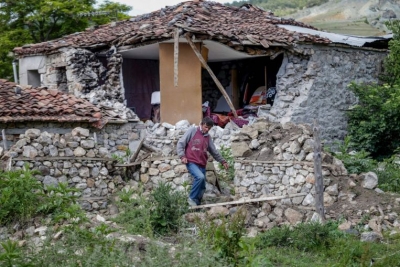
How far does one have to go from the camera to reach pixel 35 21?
2247 cm

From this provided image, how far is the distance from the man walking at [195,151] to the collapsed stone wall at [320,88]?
4.43 m

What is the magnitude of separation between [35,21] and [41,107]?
11352 millimetres

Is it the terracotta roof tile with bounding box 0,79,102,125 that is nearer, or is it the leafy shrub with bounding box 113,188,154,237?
the leafy shrub with bounding box 113,188,154,237

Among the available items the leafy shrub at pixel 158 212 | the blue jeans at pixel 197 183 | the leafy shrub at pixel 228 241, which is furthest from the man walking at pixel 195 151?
the leafy shrub at pixel 228 241

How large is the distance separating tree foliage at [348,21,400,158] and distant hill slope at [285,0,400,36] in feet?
28.2

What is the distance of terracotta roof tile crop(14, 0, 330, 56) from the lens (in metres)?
13.2

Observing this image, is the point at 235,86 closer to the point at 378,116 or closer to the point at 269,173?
the point at 378,116

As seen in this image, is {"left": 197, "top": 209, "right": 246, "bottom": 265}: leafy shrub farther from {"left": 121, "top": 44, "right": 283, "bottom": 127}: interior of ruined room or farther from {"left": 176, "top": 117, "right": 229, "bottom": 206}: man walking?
{"left": 121, "top": 44, "right": 283, "bottom": 127}: interior of ruined room

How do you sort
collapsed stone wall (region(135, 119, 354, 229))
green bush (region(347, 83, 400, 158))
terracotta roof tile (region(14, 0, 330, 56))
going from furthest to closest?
green bush (region(347, 83, 400, 158))
terracotta roof tile (region(14, 0, 330, 56))
collapsed stone wall (region(135, 119, 354, 229))

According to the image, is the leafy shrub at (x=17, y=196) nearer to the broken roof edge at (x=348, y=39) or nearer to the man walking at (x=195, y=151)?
the man walking at (x=195, y=151)

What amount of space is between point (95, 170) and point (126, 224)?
195 cm

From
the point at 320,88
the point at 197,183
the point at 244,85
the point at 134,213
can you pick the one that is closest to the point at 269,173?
the point at 197,183

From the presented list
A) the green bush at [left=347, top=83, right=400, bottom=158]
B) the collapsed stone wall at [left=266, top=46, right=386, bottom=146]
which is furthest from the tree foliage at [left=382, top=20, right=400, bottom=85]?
the collapsed stone wall at [left=266, top=46, right=386, bottom=146]

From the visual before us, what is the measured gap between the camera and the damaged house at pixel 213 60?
13484mm
